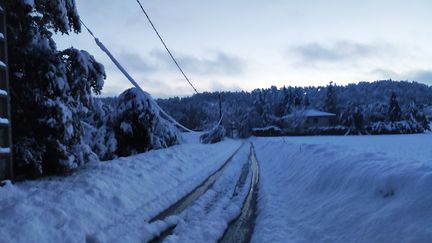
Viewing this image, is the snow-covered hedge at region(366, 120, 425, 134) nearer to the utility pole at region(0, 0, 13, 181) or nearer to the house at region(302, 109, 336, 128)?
the house at region(302, 109, 336, 128)

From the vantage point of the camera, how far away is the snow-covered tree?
884 centimetres

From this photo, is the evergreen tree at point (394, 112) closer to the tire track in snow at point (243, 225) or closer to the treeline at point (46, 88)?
the tire track in snow at point (243, 225)

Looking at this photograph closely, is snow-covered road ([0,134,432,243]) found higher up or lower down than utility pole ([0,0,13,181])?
lower down

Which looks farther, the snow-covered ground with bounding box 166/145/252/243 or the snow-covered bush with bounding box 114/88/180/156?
the snow-covered bush with bounding box 114/88/180/156

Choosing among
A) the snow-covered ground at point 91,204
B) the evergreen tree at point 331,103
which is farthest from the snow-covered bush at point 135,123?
the evergreen tree at point 331,103

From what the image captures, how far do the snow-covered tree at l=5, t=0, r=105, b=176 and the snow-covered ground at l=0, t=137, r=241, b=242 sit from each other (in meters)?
0.64

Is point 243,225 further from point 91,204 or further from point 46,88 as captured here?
point 46,88

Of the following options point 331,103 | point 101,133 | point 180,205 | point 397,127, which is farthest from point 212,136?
point 331,103

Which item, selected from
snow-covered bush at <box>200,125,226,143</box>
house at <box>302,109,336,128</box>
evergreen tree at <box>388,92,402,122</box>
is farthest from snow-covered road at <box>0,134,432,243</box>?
house at <box>302,109,336,128</box>

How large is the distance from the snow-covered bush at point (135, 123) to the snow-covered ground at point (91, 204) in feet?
24.9

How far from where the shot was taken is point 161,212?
330 inches

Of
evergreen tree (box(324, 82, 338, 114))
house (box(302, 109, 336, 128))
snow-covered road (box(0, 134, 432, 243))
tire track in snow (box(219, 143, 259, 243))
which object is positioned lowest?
tire track in snow (box(219, 143, 259, 243))

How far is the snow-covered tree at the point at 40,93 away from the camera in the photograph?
8.84 m

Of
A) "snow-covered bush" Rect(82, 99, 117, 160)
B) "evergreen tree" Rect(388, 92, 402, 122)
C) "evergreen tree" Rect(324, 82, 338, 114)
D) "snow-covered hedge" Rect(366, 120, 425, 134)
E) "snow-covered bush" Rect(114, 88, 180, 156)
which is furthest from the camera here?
"evergreen tree" Rect(324, 82, 338, 114)
